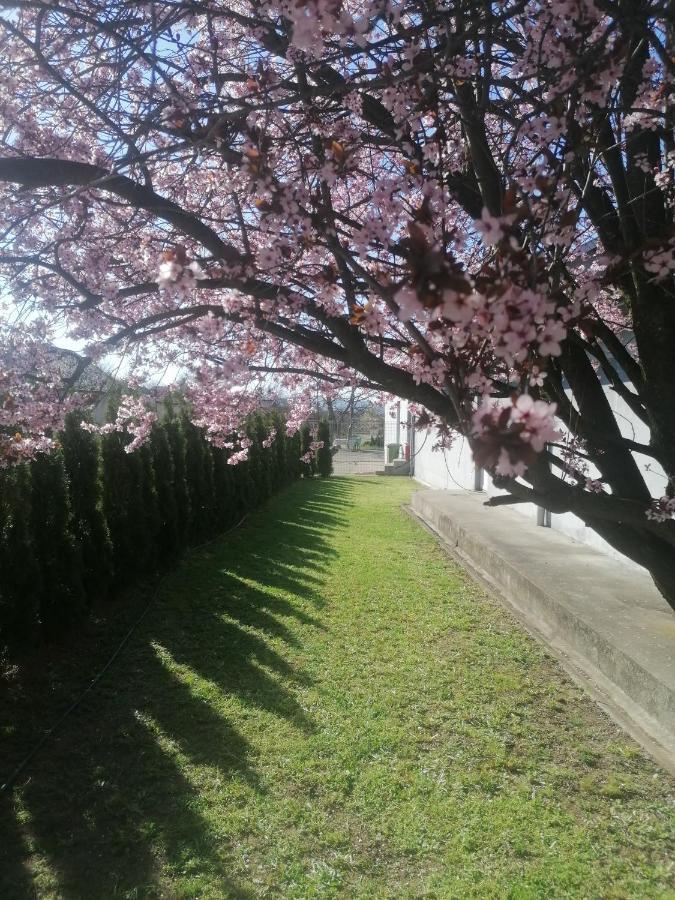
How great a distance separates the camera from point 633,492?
9.70 feet

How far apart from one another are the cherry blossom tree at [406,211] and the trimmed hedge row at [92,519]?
786mm

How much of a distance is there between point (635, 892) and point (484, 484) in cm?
951

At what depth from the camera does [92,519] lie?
555cm

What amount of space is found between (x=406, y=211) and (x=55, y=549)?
3.94m

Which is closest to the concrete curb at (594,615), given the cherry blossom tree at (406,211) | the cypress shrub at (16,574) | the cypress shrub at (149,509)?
the cherry blossom tree at (406,211)

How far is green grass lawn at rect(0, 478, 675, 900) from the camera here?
97.0 inches

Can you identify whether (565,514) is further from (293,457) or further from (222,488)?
(293,457)

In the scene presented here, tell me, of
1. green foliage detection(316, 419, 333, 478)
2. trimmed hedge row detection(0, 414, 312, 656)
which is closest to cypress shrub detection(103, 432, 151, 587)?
trimmed hedge row detection(0, 414, 312, 656)

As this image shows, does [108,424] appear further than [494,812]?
Yes

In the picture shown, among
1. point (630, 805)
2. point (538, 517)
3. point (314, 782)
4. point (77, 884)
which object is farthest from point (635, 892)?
point (538, 517)

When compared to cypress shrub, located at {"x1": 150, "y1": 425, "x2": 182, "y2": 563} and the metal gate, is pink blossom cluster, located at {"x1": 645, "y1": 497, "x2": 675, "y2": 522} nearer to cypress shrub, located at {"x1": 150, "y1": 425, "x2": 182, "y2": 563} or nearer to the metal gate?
cypress shrub, located at {"x1": 150, "y1": 425, "x2": 182, "y2": 563}

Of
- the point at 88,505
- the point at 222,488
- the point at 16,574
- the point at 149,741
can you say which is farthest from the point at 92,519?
the point at 222,488

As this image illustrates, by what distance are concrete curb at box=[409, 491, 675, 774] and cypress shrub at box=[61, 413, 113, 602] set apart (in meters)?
3.90

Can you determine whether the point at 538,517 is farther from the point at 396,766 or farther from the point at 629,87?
the point at 629,87
